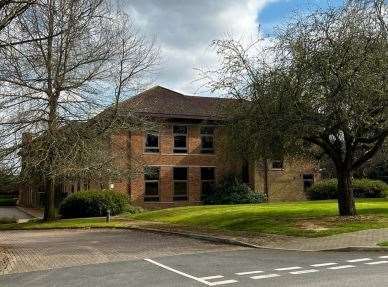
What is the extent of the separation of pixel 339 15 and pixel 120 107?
15528mm

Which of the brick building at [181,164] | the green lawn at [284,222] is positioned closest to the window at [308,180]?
the brick building at [181,164]

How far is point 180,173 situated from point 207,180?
2346 mm

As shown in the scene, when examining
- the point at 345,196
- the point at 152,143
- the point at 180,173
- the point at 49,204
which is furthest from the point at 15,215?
the point at 345,196

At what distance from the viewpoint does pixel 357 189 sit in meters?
42.4

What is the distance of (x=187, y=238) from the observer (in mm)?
19609

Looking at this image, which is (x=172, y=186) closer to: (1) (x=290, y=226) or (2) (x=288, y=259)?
(1) (x=290, y=226)

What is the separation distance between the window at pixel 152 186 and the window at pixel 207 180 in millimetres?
3849

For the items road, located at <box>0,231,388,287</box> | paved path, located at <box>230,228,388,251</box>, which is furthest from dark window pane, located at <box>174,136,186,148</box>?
road, located at <box>0,231,388,287</box>

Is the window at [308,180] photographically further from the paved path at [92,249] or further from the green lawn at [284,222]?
the paved path at [92,249]

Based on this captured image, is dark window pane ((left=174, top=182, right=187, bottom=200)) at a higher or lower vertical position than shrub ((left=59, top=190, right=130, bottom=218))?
higher

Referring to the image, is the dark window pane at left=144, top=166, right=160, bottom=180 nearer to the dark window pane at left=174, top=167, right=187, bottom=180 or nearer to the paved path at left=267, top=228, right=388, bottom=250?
the dark window pane at left=174, top=167, right=187, bottom=180

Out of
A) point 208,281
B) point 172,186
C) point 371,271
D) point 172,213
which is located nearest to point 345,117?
point 371,271

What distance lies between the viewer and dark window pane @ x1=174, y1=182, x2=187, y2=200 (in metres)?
42.1

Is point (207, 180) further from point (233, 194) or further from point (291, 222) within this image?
point (291, 222)
